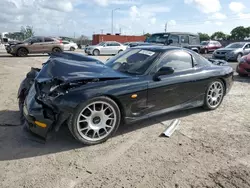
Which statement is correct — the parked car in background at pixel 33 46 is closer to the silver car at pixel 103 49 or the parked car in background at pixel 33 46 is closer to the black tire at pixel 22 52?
the black tire at pixel 22 52

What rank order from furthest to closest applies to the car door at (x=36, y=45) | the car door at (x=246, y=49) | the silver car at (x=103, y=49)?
the silver car at (x=103, y=49) < the car door at (x=36, y=45) < the car door at (x=246, y=49)

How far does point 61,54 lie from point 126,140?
214 centimetres

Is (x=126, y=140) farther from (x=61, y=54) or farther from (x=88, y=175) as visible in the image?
(x=61, y=54)

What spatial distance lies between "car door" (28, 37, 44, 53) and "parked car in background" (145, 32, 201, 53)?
27.5 feet

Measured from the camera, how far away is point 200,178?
2.64 m

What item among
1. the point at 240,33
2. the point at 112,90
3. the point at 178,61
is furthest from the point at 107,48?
the point at 240,33

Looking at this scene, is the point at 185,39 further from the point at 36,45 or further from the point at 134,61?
the point at 134,61

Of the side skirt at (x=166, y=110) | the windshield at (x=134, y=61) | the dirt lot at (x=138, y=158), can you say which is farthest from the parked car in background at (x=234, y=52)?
the windshield at (x=134, y=61)

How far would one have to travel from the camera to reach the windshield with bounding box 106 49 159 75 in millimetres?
3993

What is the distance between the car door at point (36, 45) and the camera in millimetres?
17516

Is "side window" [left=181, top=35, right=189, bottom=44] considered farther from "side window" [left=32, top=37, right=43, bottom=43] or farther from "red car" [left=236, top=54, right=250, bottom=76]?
"side window" [left=32, top=37, right=43, bottom=43]

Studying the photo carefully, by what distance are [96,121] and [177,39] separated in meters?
12.2

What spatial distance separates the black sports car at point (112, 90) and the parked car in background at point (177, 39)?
9849mm

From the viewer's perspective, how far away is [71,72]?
11.3 feet
